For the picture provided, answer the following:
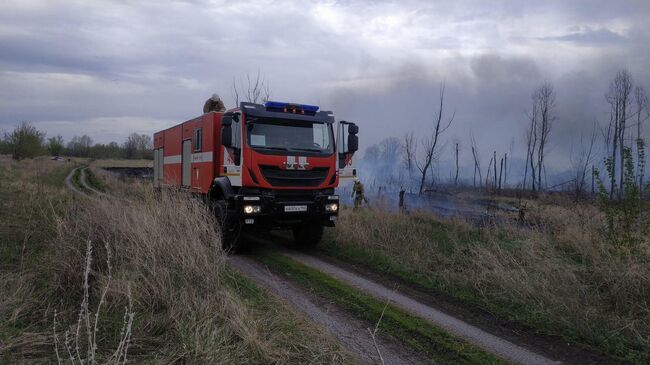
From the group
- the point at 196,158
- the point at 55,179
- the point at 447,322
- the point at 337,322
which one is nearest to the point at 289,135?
the point at 196,158

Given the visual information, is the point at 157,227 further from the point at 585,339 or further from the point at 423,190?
the point at 423,190

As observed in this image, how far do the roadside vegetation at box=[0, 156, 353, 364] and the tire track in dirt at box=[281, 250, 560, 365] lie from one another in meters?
1.64

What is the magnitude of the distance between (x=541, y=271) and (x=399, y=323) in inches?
102

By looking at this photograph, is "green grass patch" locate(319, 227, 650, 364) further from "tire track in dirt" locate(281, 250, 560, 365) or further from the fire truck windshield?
the fire truck windshield

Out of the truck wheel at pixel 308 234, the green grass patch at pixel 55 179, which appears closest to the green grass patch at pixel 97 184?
the green grass patch at pixel 55 179

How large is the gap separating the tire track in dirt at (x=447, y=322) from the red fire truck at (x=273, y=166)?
1646 mm

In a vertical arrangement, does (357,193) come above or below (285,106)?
below

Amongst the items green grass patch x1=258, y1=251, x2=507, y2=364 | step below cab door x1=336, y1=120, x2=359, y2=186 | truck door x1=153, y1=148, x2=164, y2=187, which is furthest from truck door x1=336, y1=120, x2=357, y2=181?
truck door x1=153, y1=148, x2=164, y2=187

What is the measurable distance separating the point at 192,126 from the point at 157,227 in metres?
5.96

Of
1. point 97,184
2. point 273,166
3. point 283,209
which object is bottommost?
point 97,184

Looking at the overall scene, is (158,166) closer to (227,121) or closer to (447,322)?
(227,121)

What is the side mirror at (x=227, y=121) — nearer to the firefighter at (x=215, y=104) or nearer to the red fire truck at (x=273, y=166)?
the red fire truck at (x=273, y=166)

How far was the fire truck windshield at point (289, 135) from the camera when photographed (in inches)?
367

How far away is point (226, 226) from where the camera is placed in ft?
31.0
